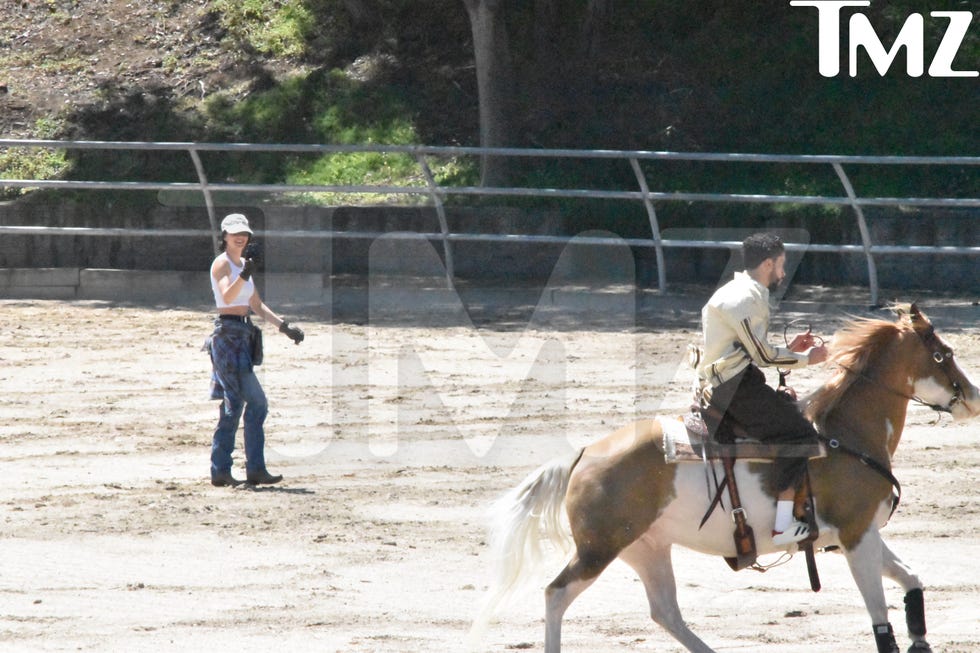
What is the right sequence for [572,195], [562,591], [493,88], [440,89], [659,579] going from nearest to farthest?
[562,591]
[659,579]
[572,195]
[493,88]
[440,89]

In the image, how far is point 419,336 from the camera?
1327cm

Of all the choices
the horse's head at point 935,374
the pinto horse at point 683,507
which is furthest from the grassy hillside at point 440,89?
the pinto horse at point 683,507

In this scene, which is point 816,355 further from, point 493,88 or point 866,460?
point 493,88

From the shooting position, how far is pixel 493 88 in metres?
17.1

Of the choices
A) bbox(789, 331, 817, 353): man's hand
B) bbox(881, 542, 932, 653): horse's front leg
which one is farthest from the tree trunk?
bbox(881, 542, 932, 653): horse's front leg

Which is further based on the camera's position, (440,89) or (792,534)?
(440,89)

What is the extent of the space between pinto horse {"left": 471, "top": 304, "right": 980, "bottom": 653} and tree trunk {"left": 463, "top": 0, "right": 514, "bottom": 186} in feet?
36.7

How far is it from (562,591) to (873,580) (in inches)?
48.7

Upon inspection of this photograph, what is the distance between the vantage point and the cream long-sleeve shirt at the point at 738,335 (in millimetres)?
5613

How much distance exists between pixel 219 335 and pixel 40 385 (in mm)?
3426

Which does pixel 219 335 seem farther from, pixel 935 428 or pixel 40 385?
pixel 935 428

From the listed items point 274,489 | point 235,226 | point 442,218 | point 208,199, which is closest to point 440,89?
point 442,218

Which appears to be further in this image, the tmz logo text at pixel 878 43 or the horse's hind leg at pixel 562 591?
the tmz logo text at pixel 878 43

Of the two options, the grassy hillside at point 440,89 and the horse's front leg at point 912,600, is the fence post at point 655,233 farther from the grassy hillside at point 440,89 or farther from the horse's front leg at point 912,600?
the horse's front leg at point 912,600
